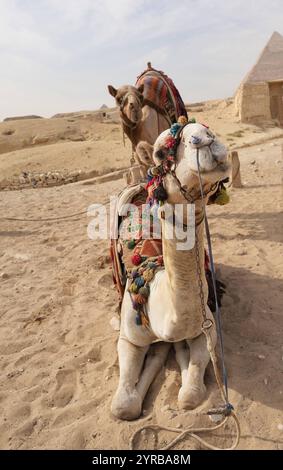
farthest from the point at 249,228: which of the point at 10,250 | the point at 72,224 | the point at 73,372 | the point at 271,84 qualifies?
the point at 271,84

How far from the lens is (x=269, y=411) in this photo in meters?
2.70

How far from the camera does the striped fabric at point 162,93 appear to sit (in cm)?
573

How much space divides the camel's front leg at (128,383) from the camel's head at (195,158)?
1259 mm

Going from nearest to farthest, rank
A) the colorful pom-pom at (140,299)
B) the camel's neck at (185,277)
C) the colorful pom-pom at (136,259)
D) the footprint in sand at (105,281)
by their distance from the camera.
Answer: the camel's neck at (185,277), the colorful pom-pom at (140,299), the colorful pom-pom at (136,259), the footprint in sand at (105,281)

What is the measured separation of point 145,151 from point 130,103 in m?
2.50

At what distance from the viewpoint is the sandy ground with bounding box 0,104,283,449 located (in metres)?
2.73

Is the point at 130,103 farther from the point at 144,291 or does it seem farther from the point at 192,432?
the point at 192,432

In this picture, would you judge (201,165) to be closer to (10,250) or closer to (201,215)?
(201,215)

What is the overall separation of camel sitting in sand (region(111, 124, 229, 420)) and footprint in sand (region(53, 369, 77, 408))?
45cm

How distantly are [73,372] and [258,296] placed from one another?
1.84 metres

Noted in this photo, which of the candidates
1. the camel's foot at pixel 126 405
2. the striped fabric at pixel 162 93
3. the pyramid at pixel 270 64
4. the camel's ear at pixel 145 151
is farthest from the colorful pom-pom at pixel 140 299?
the pyramid at pixel 270 64

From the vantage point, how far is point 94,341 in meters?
3.79

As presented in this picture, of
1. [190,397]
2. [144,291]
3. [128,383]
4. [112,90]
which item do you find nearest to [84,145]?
[112,90]

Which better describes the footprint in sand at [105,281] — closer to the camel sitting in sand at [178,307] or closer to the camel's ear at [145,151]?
the camel sitting in sand at [178,307]
